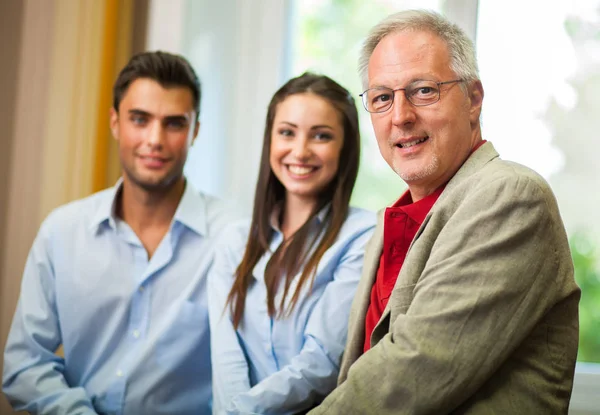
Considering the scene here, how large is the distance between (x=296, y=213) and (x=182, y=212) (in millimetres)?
386

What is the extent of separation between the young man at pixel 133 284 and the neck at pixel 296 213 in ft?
0.87

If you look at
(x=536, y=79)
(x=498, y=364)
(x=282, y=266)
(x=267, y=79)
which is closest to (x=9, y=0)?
(x=267, y=79)

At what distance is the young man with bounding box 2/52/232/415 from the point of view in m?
1.83

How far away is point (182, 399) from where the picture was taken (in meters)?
1.85

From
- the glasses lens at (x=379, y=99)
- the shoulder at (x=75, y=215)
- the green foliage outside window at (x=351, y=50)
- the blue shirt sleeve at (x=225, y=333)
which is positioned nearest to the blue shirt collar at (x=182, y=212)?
the shoulder at (x=75, y=215)

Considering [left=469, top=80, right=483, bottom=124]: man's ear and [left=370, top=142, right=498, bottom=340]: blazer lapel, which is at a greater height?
[left=469, top=80, right=483, bottom=124]: man's ear

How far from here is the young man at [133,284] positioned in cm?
183

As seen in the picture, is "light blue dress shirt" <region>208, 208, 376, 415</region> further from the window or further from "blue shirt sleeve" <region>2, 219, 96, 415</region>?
the window

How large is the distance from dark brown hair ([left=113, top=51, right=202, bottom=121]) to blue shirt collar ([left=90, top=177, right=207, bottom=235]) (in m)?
0.30

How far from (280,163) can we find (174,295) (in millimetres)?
548

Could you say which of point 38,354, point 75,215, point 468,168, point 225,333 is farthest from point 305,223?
point 38,354

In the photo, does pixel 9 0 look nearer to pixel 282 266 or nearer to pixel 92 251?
pixel 92 251

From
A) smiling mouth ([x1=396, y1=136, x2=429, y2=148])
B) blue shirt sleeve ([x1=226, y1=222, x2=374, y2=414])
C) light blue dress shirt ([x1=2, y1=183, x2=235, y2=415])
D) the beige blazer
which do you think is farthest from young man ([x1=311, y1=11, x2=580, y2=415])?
light blue dress shirt ([x1=2, y1=183, x2=235, y2=415])

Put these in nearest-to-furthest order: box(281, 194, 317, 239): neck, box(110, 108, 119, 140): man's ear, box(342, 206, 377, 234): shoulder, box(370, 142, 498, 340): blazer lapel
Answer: box(370, 142, 498, 340): blazer lapel → box(342, 206, 377, 234): shoulder → box(281, 194, 317, 239): neck → box(110, 108, 119, 140): man's ear
